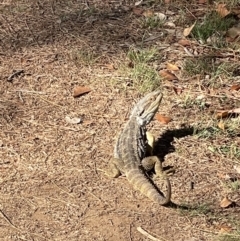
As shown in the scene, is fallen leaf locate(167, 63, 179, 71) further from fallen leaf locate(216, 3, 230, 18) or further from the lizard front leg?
the lizard front leg

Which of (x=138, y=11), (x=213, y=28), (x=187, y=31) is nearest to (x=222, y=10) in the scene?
(x=213, y=28)

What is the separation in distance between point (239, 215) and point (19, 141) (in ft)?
6.10

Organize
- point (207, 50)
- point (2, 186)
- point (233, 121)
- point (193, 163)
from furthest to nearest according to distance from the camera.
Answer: point (207, 50) < point (233, 121) < point (193, 163) < point (2, 186)

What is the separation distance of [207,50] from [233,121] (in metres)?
1.31

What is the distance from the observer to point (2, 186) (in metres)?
5.05

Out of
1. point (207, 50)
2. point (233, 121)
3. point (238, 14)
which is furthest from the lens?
point (238, 14)

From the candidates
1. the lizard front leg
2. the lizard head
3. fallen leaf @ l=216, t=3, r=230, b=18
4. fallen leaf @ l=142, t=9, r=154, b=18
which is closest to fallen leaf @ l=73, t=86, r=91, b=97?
the lizard head

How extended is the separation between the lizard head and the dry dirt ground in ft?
0.92

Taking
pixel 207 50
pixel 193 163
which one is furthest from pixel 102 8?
pixel 193 163

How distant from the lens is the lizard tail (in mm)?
4879

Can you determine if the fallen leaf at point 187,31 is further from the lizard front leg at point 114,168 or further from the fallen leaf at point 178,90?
the lizard front leg at point 114,168

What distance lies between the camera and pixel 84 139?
5625mm

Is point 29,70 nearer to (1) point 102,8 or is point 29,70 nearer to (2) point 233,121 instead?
(1) point 102,8

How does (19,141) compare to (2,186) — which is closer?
(2,186)
